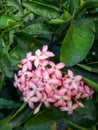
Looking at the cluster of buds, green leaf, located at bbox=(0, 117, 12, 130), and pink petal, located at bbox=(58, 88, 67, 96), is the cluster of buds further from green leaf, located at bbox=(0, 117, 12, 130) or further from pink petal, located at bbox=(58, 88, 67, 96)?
green leaf, located at bbox=(0, 117, 12, 130)

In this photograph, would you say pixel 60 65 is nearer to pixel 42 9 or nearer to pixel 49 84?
pixel 49 84

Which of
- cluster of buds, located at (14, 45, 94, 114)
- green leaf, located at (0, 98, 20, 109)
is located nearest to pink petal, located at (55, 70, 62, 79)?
cluster of buds, located at (14, 45, 94, 114)

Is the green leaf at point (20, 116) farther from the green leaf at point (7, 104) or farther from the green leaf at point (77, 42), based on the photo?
the green leaf at point (77, 42)

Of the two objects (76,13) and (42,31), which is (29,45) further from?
(76,13)

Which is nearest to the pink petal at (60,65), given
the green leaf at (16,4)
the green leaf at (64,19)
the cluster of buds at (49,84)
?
the cluster of buds at (49,84)

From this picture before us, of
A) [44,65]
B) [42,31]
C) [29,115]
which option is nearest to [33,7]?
[42,31]
